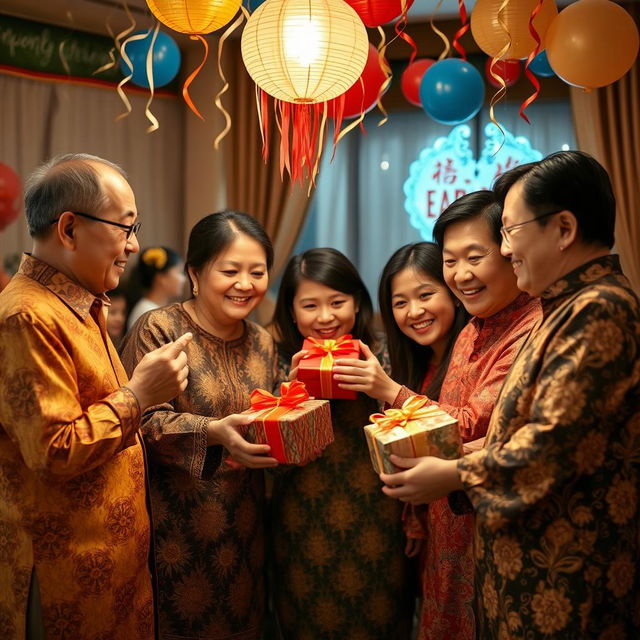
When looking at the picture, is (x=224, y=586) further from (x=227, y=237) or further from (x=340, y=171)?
(x=340, y=171)

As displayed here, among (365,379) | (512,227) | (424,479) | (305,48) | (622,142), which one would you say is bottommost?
(424,479)

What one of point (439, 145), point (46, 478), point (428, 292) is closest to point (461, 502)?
point (428, 292)

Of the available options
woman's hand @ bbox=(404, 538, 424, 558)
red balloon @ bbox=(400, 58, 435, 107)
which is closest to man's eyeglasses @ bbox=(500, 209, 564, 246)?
woman's hand @ bbox=(404, 538, 424, 558)

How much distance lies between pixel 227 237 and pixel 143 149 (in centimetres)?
334

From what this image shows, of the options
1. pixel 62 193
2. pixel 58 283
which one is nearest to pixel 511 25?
pixel 62 193

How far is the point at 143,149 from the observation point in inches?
210

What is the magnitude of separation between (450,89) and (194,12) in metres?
1.67

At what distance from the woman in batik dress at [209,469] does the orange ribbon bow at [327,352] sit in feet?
0.70

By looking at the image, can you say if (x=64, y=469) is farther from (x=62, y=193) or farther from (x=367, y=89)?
(x=367, y=89)

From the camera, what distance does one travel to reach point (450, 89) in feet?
12.0

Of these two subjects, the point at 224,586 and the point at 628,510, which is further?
the point at 224,586

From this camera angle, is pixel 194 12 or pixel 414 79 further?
pixel 414 79

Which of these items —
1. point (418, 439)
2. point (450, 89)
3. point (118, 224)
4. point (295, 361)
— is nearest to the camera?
point (418, 439)

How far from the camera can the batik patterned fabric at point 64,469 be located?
61.8 inches
